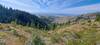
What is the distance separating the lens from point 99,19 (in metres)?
145

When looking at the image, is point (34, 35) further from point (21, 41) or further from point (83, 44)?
point (83, 44)

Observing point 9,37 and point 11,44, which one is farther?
point 9,37

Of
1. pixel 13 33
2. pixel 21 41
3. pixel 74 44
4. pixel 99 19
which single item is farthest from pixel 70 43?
pixel 99 19

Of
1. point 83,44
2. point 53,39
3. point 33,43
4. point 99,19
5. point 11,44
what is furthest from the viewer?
point 99,19

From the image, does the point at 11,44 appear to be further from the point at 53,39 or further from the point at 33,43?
the point at 53,39

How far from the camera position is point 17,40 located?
37.9 m

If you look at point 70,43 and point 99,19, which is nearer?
point 70,43

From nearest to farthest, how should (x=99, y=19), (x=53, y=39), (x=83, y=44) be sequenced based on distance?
1. (x=83, y=44)
2. (x=53, y=39)
3. (x=99, y=19)

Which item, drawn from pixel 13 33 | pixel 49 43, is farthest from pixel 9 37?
pixel 49 43

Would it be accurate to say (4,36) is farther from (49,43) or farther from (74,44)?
(74,44)

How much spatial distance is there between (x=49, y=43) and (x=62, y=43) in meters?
3.12

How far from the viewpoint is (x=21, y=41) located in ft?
123

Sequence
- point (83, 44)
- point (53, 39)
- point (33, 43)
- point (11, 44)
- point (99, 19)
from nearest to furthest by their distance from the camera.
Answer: point (33, 43) → point (11, 44) → point (83, 44) → point (53, 39) → point (99, 19)

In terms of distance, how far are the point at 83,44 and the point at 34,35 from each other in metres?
9.73
